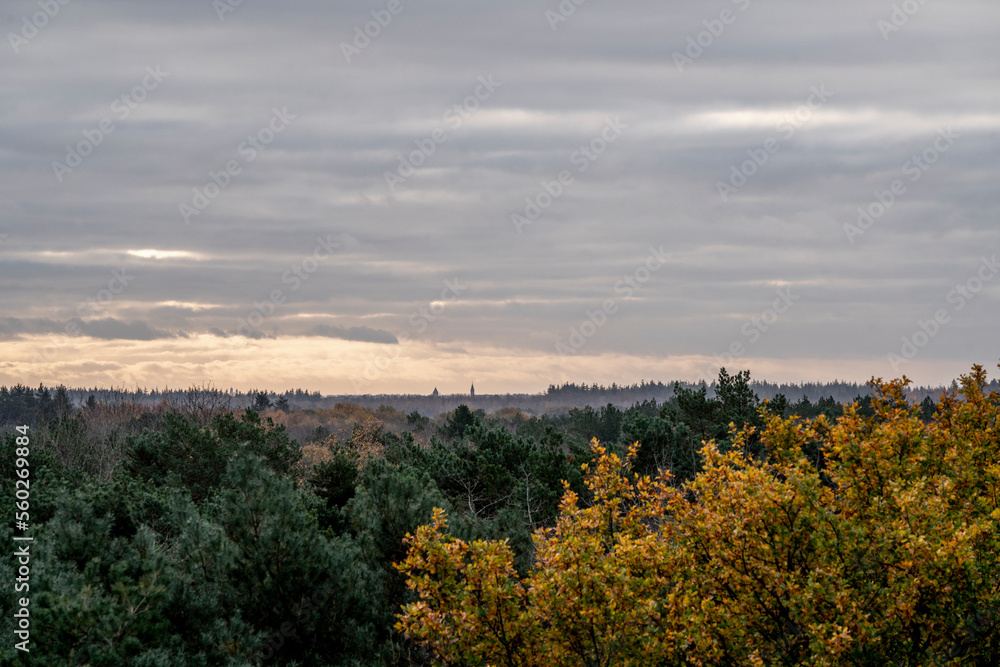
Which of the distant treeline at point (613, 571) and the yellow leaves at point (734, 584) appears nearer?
the yellow leaves at point (734, 584)

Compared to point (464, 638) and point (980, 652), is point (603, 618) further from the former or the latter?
point (980, 652)

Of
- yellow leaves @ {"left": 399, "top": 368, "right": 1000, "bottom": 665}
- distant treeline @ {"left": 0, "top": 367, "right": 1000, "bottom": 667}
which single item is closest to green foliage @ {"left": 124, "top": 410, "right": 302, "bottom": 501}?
distant treeline @ {"left": 0, "top": 367, "right": 1000, "bottom": 667}

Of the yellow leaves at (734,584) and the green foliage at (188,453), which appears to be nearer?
the yellow leaves at (734,584)

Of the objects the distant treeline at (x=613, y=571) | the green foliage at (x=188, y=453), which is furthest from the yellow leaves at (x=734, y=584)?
the green foliage at (x=188, y=453)

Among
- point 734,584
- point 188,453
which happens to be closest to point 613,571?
point 734,584

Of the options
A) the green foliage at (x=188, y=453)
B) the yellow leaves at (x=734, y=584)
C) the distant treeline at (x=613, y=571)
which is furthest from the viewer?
the green foliage at (x=188, y=453)

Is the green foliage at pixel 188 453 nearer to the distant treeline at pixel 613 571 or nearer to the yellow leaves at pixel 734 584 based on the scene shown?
the distant treeline at pixel 613 571

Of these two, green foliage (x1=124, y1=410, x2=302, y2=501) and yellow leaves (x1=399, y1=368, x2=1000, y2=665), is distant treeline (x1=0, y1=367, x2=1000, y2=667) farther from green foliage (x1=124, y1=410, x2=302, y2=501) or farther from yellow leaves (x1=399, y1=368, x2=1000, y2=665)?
green foliage (x1=124, y1=410, x2=302, y2=501)

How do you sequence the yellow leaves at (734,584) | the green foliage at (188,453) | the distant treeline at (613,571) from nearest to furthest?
1. the yellow leaves at (734,584)
2. the distant treeline at (613,571)
3. the green foliage at (188,453)

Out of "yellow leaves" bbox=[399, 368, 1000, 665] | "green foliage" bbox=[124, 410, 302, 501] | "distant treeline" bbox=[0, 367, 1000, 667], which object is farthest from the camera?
"green foliage" bbox=[124, 410, 302, 501]

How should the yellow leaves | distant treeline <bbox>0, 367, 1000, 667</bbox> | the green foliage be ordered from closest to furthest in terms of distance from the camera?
the yellow leaves < distant treeline <bbox>0, 367, 1000, 667</bbox> < the green foliage

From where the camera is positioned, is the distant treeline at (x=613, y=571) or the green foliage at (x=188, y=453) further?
the green foliage at (x=188, y=453)

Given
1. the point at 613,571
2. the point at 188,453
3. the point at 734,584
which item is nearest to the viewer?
the point at 613,571

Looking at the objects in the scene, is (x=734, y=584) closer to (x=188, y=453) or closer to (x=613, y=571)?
(x=613, y=571)
